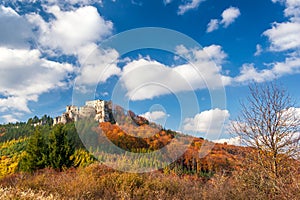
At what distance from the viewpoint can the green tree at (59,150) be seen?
33.0 m

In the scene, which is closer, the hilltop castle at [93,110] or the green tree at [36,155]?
the hilltop castle at [93,110]

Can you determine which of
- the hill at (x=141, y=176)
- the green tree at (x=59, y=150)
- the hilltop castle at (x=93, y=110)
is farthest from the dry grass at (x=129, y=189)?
the green tree at (x=59, y=150)

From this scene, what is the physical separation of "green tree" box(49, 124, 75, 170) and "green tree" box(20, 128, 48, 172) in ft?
2.89

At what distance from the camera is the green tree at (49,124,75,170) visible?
32969mm

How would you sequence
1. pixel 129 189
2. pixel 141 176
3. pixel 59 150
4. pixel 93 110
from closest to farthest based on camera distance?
pixel 129 189 → pixel 141 176 → pixel 93 110 → pixel 59 150

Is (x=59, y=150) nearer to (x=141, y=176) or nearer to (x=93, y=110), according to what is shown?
(x=93, y=110)

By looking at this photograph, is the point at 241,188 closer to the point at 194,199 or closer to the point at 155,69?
the point at 194,199

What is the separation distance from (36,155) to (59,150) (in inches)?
114

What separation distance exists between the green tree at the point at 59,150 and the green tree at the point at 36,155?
880 millimetres

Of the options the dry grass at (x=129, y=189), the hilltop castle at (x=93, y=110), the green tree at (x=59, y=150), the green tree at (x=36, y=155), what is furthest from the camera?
the green tree at (x=36, y=155)

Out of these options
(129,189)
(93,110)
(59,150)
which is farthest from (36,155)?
(129,189)

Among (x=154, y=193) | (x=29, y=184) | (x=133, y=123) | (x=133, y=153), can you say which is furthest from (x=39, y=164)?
(x=154, y=193)

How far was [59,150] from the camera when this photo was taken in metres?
33.6

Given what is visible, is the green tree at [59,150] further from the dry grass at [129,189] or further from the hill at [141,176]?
the dry grass at [129,189]
